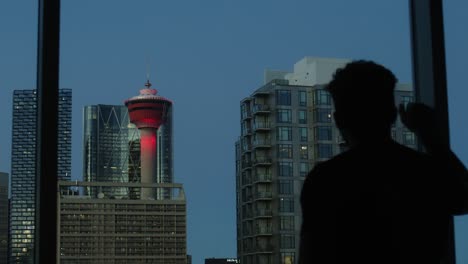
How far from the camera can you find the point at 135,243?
3238 cm

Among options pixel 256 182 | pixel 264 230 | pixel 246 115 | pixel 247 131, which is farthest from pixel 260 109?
pixel 264 230

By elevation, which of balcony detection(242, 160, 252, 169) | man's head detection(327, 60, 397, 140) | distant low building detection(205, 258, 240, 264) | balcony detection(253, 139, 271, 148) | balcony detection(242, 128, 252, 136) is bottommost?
distant low building detection(205, 258, 240, 264)

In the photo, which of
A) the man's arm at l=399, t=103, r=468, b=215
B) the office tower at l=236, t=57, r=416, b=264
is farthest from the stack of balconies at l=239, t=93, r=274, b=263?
the man's arm at l=399, t=103, r=468, b=215

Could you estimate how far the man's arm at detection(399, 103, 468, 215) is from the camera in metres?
0.98

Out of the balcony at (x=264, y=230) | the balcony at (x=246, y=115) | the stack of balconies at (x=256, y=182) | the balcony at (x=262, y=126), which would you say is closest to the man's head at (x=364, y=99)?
the stack of balconies at (x=256, y=182)

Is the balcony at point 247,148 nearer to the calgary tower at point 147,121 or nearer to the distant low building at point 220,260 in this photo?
the distant low building at point 220,260

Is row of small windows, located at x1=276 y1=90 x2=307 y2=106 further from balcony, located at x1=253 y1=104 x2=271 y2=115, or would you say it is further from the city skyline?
the city skyline

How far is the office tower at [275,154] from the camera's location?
3.90m

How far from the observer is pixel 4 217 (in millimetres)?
1771

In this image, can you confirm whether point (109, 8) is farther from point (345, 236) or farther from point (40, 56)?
point (345, 236)

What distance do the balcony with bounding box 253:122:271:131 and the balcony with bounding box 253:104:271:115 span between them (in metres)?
0.11

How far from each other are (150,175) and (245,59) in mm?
56911

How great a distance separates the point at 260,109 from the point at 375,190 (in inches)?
153

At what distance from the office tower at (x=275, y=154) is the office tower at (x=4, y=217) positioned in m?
1.77
